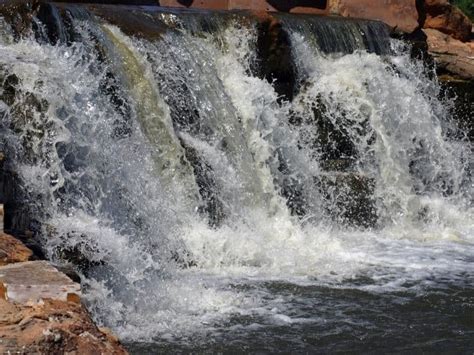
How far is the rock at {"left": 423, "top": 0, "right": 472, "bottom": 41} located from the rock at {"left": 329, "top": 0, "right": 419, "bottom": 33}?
1.27 ft

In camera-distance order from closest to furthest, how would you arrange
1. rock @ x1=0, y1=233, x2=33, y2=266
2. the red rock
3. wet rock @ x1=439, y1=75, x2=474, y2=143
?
rock @ x1=0, y1=233, x2=33, y2=266 → wet rock @ x1=439, y1=75, x2=474, y2=143 → the red rock

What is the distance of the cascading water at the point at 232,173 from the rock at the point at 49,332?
1548 millimetres

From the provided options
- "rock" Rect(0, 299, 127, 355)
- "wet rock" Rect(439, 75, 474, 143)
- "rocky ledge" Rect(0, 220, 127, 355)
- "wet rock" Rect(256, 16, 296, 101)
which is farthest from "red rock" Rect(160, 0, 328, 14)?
"rock" Rect(0, 299, 127, 355)

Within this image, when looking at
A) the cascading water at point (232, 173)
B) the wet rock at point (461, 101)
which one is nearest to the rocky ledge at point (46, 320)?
the cascading water at point (232, 173)

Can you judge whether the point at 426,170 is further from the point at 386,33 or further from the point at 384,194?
the point at 386,33

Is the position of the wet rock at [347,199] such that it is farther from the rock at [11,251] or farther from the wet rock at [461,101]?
the rock at [11,251]

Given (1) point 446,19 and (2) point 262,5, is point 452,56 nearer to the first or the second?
(1) point 446,19

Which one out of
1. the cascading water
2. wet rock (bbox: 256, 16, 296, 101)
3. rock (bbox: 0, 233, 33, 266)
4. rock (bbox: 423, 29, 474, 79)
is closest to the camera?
rock (bbox: 0, 233, 33, 266)

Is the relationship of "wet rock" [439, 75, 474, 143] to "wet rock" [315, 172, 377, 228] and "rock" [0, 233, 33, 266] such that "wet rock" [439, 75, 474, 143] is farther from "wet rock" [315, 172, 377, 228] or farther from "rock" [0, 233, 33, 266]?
"rock" [0, 233, 33, 266]

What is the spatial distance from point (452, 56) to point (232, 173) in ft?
15.3

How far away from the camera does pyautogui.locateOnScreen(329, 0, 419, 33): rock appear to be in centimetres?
1136

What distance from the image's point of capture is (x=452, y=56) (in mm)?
10961

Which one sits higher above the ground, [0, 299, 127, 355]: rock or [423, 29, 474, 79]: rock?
[423, 29, 474, 79]: rock

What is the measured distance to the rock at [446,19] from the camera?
11711mm
